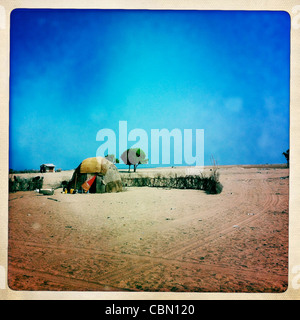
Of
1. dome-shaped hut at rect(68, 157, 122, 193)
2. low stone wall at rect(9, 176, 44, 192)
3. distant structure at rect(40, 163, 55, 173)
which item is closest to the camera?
dome-shaped hut at rect(68, 157, 122, 193)

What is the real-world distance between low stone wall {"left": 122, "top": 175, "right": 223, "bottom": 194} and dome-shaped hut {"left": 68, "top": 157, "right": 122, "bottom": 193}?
191cm

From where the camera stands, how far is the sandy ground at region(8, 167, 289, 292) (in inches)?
105

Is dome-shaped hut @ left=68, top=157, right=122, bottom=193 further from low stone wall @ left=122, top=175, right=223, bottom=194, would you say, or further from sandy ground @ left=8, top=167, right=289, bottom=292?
sandy ground @ left=8, top=167, right=289, bottom=292

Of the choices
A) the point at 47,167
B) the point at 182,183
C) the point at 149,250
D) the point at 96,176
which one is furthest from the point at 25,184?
the point at 47,167

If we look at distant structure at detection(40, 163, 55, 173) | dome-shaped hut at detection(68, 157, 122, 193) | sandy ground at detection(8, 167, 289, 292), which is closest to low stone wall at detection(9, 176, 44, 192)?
dome-shaped hut at detection(68, 157, 122, 193)

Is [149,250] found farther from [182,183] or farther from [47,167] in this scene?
[47,167]

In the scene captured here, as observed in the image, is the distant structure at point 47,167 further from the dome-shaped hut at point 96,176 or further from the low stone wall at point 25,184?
the dome-shaped hut at point 96,176

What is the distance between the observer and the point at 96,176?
935 cm

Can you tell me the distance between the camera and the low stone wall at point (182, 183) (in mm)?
9426

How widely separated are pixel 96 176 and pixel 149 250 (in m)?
6.32

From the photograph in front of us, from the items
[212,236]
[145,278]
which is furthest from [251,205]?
[145,278]

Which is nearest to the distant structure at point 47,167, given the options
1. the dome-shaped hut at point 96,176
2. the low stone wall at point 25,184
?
the low stone wall at point 25,184
